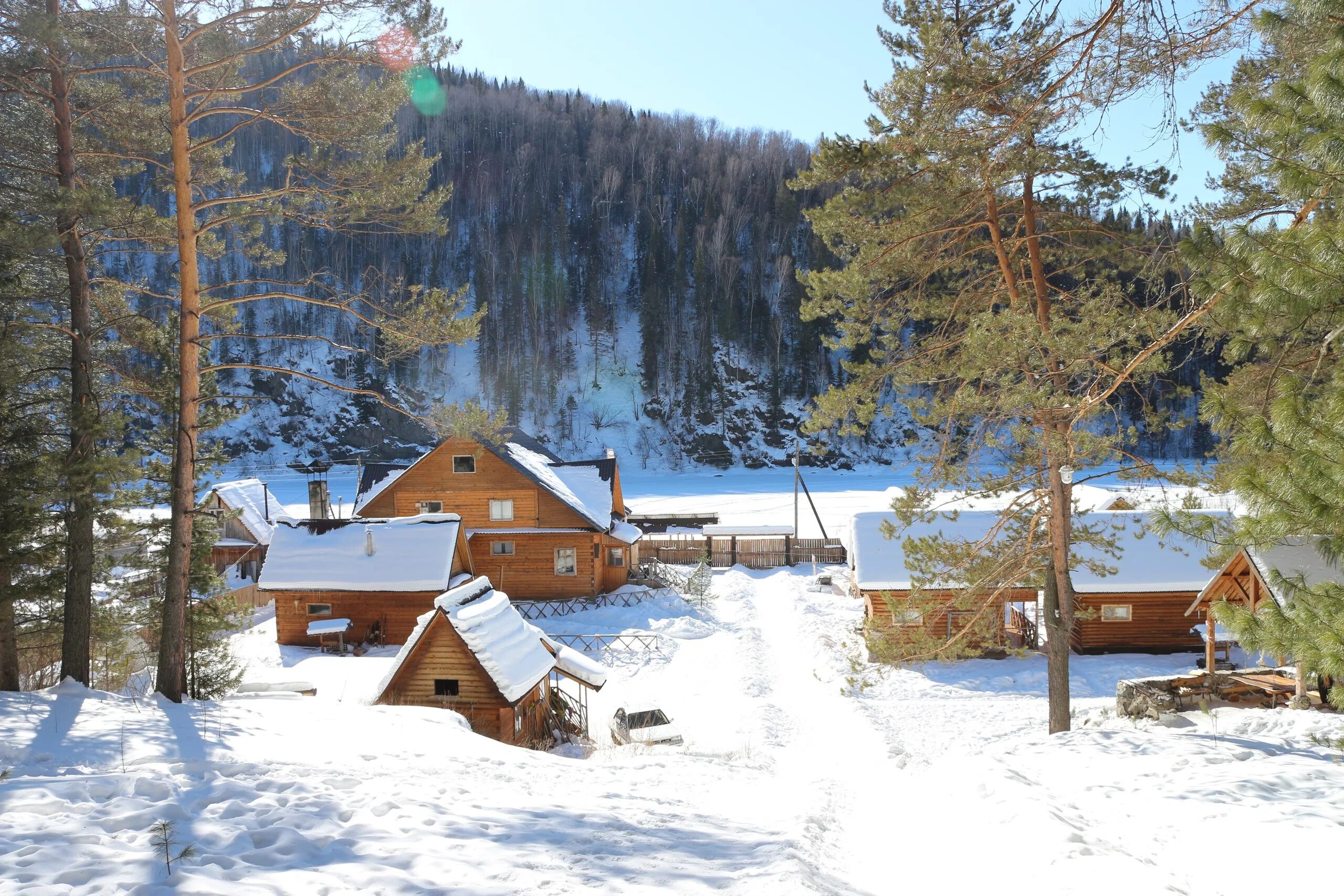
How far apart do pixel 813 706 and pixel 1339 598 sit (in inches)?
459

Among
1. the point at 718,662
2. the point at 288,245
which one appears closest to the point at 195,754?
the point at 718,662

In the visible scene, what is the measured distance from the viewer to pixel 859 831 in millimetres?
7250

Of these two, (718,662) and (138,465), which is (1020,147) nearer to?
(138,465)

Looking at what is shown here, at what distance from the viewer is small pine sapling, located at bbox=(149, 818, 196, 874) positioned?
3992 mm

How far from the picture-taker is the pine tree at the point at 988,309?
25.5ft

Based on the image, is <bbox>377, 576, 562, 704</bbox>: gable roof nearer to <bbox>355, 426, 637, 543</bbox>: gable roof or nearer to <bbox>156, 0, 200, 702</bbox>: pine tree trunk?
<bbox>156, 0, 200, 702</bbox>: pine tree trunk

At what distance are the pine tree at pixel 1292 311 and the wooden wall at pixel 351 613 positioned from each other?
19.5 meters

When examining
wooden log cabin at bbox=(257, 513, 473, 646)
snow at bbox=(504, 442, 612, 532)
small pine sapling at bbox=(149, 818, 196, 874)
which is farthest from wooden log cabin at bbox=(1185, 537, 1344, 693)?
wooden log cabin at bbox=(257, 513, 473, 646)

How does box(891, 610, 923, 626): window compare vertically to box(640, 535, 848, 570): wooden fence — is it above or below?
above

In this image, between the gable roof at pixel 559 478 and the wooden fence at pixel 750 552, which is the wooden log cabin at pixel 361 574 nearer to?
the gable roof at pixel 559 478

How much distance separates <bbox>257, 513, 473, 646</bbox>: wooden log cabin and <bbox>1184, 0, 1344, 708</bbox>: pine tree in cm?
1872

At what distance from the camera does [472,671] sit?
1307 centimetres

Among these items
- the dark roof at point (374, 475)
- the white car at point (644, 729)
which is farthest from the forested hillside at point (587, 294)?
the white car at point (644, 729)

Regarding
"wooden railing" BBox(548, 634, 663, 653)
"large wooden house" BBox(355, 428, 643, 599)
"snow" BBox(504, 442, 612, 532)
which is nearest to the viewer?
"wooden railing" BBox(548, 634, 663, 653)
